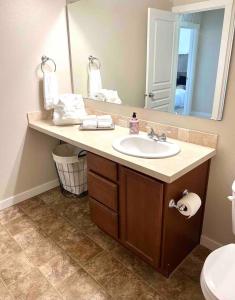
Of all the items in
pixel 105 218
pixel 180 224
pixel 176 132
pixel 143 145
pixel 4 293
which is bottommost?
pixel 4 293

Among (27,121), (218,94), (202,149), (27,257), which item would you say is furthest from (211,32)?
(27,257)

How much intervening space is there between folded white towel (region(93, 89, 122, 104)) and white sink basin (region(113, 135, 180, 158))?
48 cm

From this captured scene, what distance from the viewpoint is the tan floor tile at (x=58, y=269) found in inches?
62.0

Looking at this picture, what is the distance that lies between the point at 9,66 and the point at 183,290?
212 cm

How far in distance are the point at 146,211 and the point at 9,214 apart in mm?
1450

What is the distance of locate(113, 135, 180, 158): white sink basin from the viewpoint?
1585 millimetres

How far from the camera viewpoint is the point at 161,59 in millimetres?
1742

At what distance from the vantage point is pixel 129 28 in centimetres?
191

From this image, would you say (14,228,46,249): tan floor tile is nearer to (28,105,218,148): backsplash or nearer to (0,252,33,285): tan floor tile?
(0,252,33,285): tan floor tile

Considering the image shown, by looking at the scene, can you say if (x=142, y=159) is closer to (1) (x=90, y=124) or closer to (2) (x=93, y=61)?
(1) (x=90, y=124)

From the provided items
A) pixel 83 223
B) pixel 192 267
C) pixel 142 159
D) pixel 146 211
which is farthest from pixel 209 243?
pixel 83 223

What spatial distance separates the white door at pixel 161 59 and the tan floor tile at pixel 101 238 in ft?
3.60

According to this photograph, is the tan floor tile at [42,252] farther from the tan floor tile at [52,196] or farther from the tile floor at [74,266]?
the tan floor tile at [52,196]

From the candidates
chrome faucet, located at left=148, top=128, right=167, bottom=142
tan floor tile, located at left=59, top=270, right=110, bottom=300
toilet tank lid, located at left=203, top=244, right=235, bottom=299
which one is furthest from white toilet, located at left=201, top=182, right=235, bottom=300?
chrome faucet, located at left=148, top=128, right=167, bottom=142
